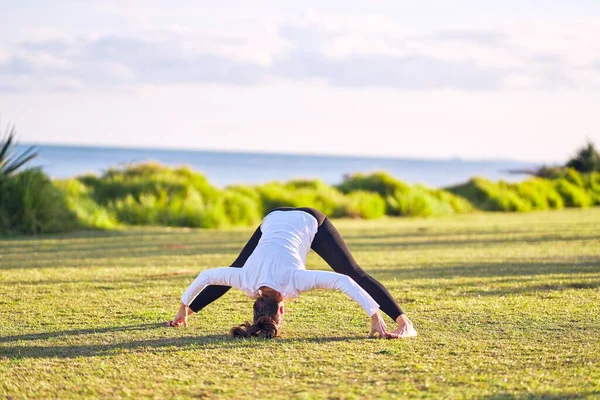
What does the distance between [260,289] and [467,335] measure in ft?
5.61

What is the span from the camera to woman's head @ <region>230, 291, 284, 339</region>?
648cm

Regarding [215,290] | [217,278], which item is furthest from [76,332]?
[217,278]

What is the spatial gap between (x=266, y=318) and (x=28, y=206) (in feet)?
40.3

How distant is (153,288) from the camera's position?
9719 millimetres

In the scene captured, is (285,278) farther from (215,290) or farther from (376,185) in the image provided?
(376,185)

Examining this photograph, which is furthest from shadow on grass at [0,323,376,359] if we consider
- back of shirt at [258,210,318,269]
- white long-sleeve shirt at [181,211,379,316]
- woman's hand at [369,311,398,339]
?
back of shirt at [258,210,318,269]

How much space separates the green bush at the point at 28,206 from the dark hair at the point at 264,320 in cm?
1186

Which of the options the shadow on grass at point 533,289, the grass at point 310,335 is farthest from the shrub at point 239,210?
the shadow on grass at point 533,289

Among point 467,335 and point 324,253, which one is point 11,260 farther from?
point 467,335

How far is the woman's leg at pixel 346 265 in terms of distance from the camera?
21.7ft

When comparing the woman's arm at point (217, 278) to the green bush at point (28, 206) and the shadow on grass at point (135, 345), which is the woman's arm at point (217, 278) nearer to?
the shadow on grass at point (135, 345)

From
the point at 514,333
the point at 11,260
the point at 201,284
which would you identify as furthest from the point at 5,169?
the point at 514,333

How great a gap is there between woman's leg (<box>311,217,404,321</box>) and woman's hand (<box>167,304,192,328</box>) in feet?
3.84

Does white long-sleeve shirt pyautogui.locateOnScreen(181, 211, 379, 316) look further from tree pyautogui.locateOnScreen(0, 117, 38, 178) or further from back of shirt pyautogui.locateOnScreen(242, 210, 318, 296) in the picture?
tree pyautogui.locateOnScreen(0, 117, 38, 178)
